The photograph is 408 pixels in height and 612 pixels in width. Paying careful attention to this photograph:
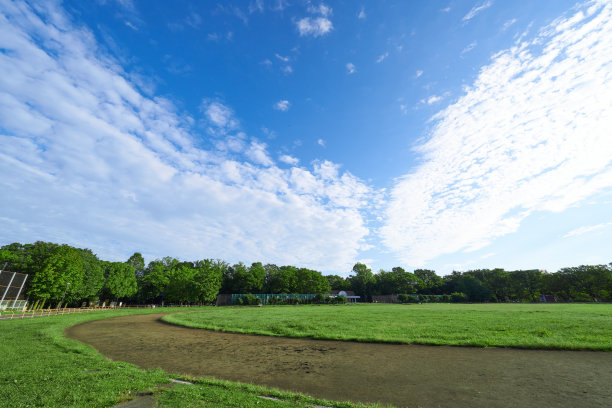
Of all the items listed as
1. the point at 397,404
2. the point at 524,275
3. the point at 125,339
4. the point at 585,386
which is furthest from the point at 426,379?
the point at 524,275

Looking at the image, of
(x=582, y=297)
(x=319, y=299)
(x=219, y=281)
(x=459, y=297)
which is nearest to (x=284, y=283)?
(x=319, y=299)

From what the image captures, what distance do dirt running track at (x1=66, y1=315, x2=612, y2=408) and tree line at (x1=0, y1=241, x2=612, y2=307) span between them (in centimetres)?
4985

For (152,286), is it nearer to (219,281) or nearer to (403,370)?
(219,281)

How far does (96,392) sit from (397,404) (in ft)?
27.1

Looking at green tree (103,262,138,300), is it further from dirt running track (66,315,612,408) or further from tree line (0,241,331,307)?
dirt running track (66,315,612,408)

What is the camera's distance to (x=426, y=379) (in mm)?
8891

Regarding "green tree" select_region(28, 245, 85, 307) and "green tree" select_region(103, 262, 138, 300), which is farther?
"green tree" select_region(103, 262, 138, 300)

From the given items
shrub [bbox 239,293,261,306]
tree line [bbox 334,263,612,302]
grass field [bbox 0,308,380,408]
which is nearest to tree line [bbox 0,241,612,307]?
tree line [bbox 334,263,612,302]

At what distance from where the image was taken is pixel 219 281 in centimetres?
8288

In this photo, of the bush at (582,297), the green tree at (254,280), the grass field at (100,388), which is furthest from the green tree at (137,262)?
the bush at (582,297)

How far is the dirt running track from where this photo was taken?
7312 millimetres

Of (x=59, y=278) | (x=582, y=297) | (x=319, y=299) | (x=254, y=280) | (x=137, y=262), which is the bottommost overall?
(x=319, y=299)

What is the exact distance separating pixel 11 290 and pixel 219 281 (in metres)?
45.4

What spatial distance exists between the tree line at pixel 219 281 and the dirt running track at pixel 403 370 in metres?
49.8
